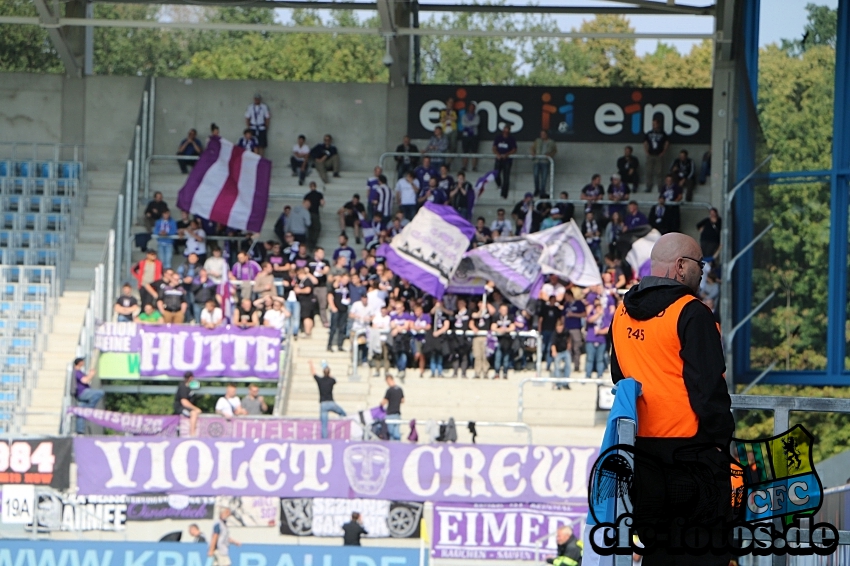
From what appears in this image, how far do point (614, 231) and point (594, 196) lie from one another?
1447 mm

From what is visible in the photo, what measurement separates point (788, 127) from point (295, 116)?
49.7ft

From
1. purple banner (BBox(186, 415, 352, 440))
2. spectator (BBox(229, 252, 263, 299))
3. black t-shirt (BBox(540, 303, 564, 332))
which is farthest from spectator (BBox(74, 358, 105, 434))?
black t-shirt (BBox(540, 303, 564, 332))

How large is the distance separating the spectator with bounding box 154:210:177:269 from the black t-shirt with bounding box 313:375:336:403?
6.66 metres

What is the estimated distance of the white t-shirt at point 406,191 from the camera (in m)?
28.6

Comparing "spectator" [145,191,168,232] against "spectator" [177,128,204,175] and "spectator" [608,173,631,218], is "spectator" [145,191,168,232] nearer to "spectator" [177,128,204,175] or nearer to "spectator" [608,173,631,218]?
"spectator" [177,128,204,175]

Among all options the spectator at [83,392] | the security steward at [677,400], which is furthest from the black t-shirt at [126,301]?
the security steward at [677,400]

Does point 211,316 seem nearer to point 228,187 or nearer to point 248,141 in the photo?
point 228,187

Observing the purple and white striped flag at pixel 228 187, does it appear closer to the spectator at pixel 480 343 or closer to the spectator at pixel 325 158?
the spectator at pixel 325 158

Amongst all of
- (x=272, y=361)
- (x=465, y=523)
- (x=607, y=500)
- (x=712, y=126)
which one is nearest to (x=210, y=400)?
(x=272, y=361)

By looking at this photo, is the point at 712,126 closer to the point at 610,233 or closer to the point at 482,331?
the point at 610,233

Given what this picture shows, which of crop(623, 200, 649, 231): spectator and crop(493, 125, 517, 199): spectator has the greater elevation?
crop(493, 125, 517, 199): spectator

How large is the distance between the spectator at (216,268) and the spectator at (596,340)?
7.22 metres

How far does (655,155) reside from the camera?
3005cm

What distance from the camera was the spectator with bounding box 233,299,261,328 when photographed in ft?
80.8
